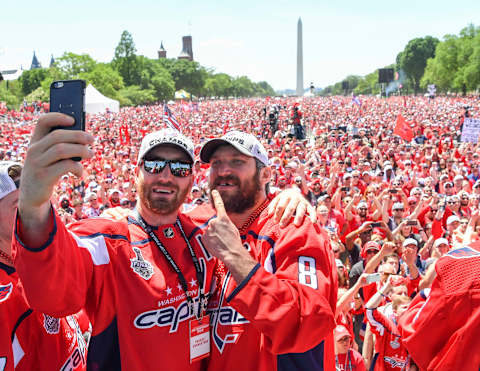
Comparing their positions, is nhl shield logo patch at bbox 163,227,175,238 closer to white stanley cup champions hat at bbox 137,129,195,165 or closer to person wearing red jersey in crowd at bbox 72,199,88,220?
white stanley cup champions hat at bbox 137,129,195,165

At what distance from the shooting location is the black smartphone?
1520 mm

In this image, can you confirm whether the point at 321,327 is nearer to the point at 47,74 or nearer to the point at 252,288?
the point at 252,288

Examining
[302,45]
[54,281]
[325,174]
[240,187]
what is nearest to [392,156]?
[325,174]

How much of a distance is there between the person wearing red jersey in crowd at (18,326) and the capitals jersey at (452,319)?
5.61 feet

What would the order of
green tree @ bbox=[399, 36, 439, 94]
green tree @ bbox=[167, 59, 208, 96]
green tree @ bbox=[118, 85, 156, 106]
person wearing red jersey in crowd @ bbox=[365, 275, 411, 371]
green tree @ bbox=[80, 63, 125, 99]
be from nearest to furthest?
1. person wearing red jersey in crowd @ bbox=[365, 275, 411, 371]
2. green tree @ bbox=[80, 63, 125, 99]
3. green tree @ bbox=[118, 85, 156, 106]
4. green tree @ bbox=[399, 36, 439, 94]
5. green tree @ bbox=[167, 59, 208, 96]

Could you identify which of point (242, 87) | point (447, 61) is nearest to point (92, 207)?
point (447, 61)

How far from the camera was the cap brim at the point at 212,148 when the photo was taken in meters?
2.52

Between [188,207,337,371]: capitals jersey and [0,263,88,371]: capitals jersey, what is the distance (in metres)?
0.76

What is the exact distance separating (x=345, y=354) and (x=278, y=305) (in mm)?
2464

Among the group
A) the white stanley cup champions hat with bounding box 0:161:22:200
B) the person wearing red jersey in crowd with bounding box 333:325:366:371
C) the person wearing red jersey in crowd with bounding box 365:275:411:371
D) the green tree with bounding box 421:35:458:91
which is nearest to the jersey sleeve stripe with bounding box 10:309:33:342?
the white stanley cup champions hat with bounding box 0:161:22:200

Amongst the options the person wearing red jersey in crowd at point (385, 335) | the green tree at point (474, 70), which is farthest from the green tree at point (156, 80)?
the person wearing red jersey in crowd at point (385, 335)

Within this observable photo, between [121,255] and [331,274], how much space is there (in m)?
0.98

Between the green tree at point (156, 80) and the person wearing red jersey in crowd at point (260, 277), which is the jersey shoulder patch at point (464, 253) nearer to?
the person wearing red jersey in crowd at point (260, 277)

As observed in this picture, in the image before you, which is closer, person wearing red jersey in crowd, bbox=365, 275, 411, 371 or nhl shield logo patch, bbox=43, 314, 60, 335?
nhl shield logo patch, bbox=43, 314, 60, 335
